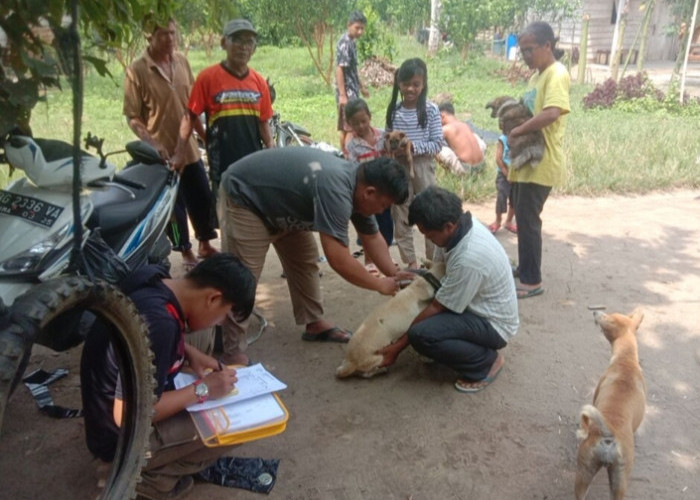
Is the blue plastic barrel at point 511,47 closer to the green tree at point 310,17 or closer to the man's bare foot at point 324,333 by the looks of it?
the green tree at point 310,17

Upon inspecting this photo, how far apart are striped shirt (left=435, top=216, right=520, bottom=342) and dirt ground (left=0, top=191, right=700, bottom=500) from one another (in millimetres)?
442

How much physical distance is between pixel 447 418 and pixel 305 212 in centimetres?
135

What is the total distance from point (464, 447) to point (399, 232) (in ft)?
6.97

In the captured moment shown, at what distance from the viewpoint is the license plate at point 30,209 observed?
2.63 metres

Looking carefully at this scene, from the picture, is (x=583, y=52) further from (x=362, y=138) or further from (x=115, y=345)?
(x=115, y=345)

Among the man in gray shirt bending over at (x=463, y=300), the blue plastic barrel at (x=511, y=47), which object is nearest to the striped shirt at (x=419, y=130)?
the man in gray shirt bending over at (x=463, y=300)

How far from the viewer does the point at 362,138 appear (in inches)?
192

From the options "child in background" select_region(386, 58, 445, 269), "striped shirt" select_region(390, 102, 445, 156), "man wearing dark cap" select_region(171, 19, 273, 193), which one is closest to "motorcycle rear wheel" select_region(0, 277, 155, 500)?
"man wearing dark cap" select_region(171, 19, 273, 193)

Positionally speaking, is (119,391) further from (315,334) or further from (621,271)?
(621,271)

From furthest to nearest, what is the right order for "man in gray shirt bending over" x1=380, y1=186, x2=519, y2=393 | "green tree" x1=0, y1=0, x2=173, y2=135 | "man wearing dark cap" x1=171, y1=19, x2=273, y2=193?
"man wearing dark cap" x1=171, y1=19, x2=273, y2=193
"man in gray shirt bending over" x1=380, y1=186, x2=519, y2=393
"green tree" x1=0, y1=0, x2=173, y2=135

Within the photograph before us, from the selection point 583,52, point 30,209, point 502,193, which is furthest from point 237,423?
point 583,52

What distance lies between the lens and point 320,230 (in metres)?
3.18

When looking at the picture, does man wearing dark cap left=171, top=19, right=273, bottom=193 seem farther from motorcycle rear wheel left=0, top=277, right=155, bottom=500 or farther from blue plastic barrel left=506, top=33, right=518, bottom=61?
blue plastic barrel left=506, top=33, right=518, bottom=61

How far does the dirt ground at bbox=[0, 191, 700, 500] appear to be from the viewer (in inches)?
108
